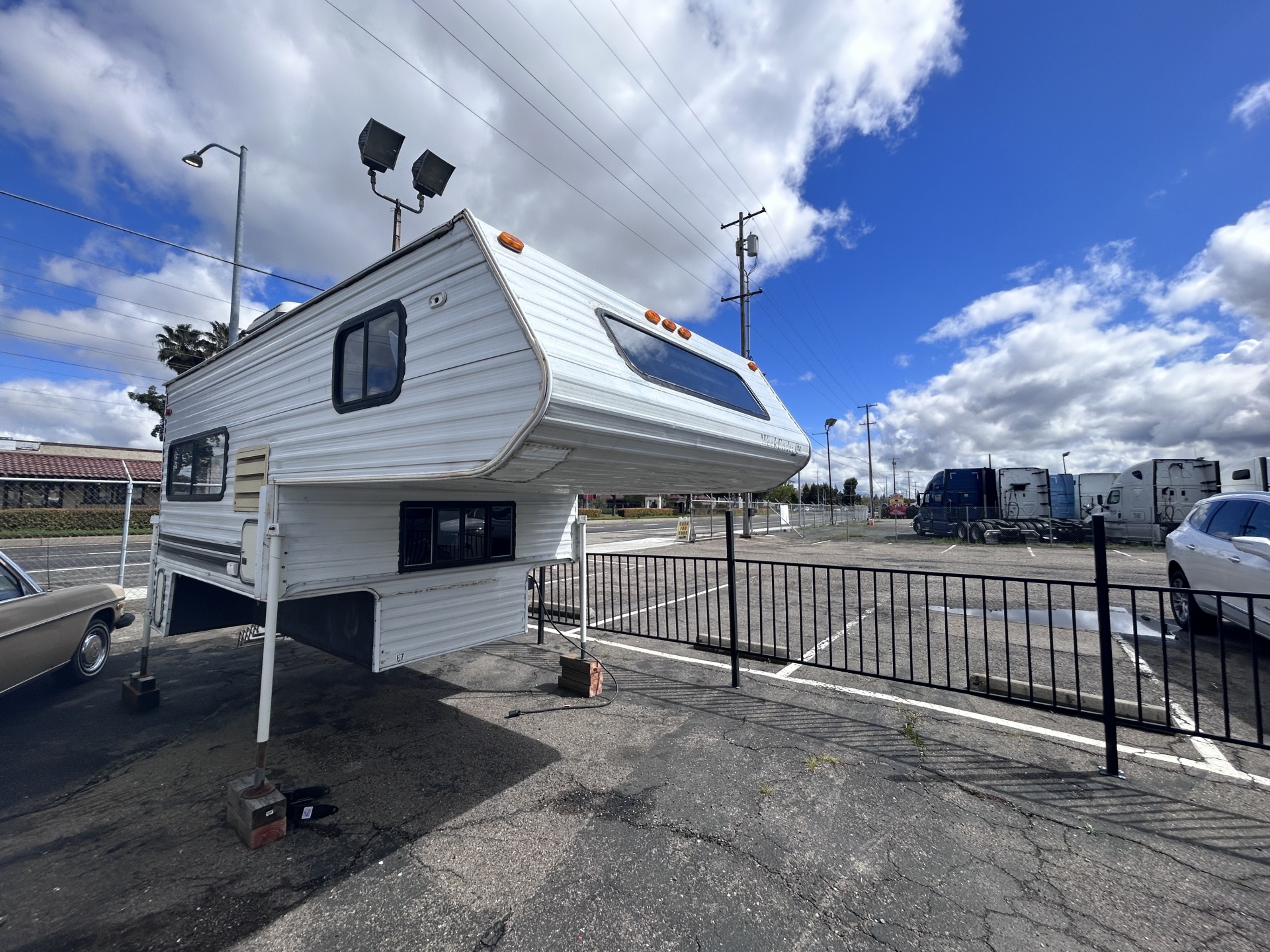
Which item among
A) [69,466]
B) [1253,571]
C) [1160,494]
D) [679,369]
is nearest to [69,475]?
[69,466]

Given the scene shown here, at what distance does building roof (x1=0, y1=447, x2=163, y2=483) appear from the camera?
26.1 m

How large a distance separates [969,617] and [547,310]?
336 inches

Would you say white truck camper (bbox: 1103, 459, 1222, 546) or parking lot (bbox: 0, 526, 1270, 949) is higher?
white truck camper (bbox: 1103, 459, 1222, 546)

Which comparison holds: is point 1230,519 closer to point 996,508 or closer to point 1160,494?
point 1160,494

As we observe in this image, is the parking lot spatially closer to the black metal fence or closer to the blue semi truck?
the black metal fence

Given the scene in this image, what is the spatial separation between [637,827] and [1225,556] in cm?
684

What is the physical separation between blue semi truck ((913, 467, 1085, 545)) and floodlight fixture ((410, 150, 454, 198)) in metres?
23.2

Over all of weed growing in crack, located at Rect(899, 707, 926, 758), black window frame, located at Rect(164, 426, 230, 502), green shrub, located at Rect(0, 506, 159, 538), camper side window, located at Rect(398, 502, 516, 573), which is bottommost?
weed growing in crack, located at Rect(899, 707, 926, 758)

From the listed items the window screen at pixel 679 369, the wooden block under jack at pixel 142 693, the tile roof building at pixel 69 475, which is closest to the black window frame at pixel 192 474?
the wooden block under jack at pixel 142 693

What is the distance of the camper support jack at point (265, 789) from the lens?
2.89 m

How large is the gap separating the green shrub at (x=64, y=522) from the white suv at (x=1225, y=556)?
3070cm

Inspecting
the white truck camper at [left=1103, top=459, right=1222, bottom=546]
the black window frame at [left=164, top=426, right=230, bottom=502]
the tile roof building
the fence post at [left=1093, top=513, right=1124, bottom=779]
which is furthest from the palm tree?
the white truck camper at [left=1103, top=459, right=1222, bottom=546]

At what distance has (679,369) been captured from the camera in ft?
11.5

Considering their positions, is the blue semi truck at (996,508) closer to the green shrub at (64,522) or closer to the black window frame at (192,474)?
the black window frame at (192,474)
